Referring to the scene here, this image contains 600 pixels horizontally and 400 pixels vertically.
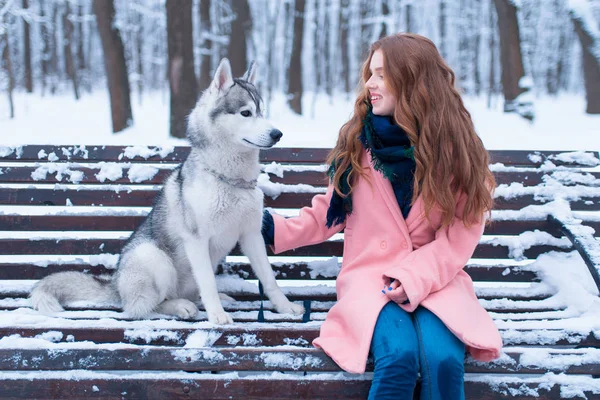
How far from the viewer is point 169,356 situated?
2062mm

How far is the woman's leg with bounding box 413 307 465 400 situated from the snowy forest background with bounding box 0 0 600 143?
7621 millimetres

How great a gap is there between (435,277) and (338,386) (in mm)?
611

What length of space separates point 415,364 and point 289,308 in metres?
0.93

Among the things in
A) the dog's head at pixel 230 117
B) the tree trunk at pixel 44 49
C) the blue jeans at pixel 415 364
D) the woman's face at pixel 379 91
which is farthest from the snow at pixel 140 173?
the tree trunk at pixel 44 49

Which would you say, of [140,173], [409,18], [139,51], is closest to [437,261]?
[140,173]

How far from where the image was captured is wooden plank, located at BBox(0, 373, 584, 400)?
201cm

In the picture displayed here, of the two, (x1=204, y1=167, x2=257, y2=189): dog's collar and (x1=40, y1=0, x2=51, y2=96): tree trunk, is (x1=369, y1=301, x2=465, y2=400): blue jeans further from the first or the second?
(x1=40, y1=0, x2=51, y2=96): tree trunk

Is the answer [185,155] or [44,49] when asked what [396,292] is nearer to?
[185,155]

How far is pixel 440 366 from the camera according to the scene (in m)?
1.97

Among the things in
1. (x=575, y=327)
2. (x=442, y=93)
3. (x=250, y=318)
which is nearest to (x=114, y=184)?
(x=250, y=318)

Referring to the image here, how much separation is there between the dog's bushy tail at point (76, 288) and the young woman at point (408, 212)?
1283 mm

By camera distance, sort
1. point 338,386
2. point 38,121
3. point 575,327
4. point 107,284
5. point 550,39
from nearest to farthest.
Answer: point 338,386
point 575,327
point 107,284
point 38,121
point 550,39

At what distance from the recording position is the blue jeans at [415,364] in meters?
→ 1.96

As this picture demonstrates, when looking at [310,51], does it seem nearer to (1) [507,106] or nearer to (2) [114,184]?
(1) [507,106]
